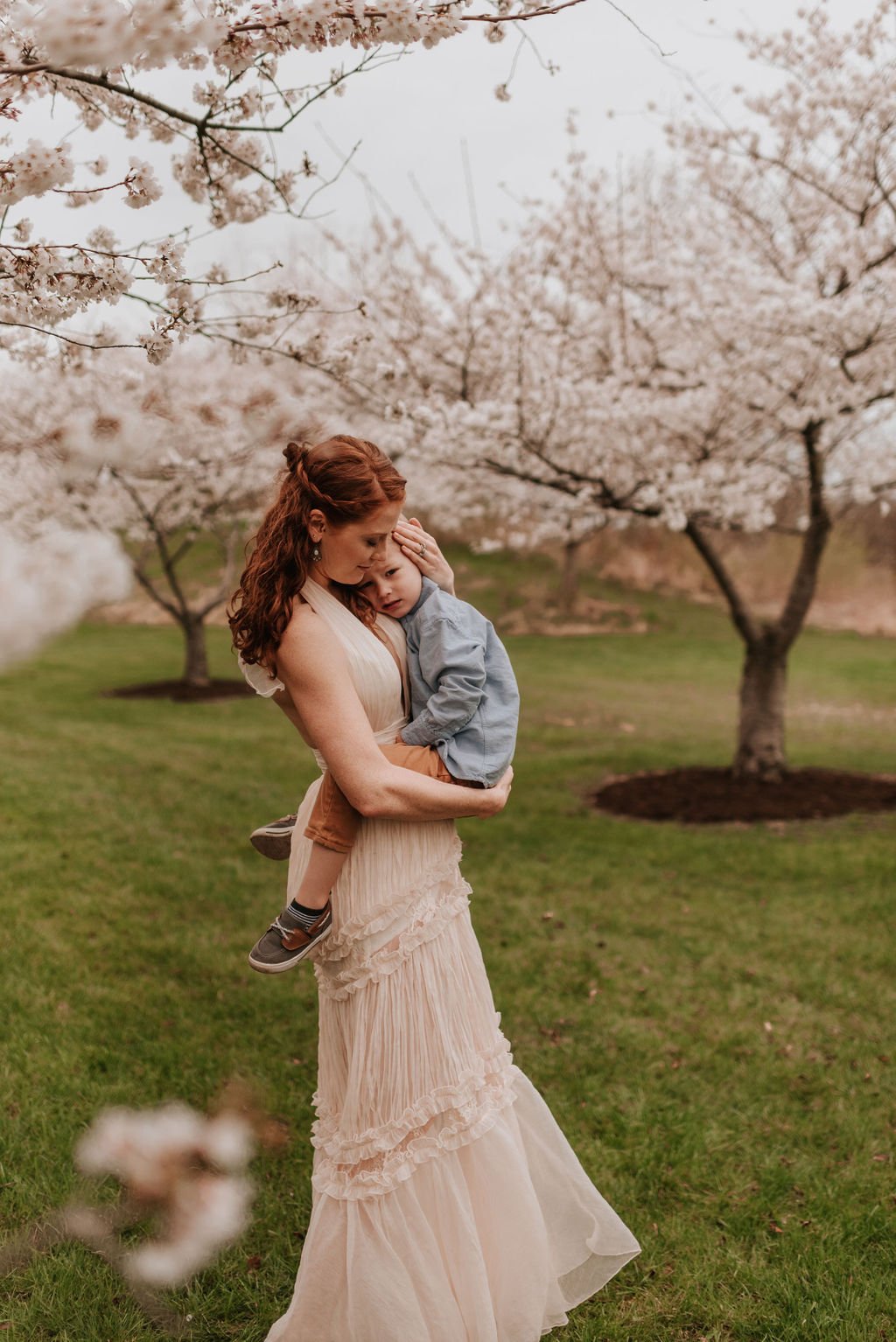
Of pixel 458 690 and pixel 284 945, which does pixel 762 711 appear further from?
pixel 284 945

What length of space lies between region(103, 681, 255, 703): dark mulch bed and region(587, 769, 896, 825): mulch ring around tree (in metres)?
7.37

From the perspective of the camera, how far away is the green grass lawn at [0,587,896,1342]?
3.02 metres

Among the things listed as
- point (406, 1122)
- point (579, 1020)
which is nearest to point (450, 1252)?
point (406, 1122)

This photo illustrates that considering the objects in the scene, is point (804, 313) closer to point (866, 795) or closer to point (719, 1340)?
point (866, 795)

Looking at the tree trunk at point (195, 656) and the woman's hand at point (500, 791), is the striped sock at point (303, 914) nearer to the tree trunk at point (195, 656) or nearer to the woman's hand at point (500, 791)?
the woman's hand at point (500, 791)

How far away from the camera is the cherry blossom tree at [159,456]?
38.0 ft

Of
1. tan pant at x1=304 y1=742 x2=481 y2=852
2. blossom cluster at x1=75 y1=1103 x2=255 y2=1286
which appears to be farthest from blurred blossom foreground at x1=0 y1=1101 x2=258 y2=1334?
tan pant at x1=304 y1=742 x2=481 y2=852

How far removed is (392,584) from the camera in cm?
240

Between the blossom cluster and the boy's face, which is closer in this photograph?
the boy's face

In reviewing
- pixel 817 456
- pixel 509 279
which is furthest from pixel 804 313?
pixel 509 279

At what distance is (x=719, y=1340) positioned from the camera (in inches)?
110

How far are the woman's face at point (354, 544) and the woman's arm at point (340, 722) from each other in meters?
0.14

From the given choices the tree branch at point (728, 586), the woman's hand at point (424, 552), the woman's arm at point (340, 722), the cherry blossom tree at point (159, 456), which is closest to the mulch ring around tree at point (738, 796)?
the tree branch at point (728, 586)

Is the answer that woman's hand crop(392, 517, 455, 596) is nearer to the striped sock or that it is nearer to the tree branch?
the striped sock
